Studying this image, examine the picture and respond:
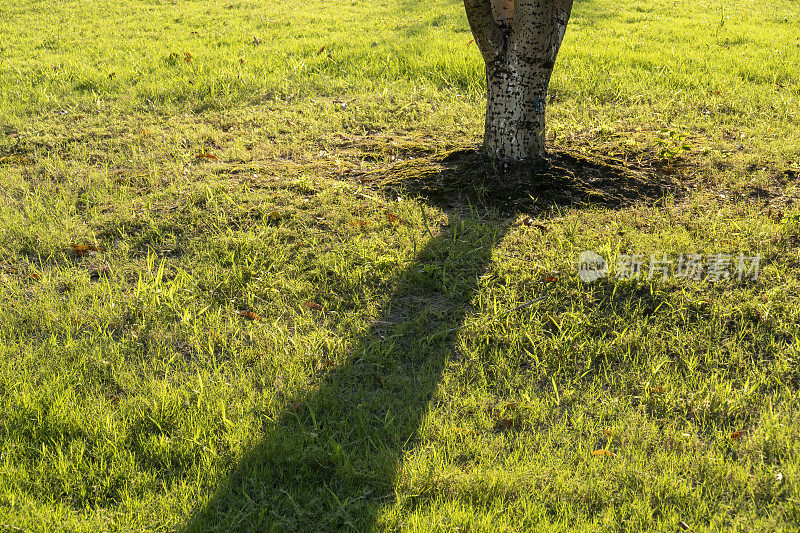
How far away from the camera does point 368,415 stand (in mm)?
3146

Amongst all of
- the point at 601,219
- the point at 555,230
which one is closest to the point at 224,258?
the point at 555,230

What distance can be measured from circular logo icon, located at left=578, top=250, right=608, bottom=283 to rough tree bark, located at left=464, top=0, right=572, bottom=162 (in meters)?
1.24

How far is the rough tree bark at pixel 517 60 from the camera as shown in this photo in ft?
15.4

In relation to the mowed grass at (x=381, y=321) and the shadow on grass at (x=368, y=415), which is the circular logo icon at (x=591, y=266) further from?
the shadow on grass at (x=368, y=415)

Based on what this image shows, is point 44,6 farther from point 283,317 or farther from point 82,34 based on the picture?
point 283,317

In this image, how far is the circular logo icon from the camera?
407 cm

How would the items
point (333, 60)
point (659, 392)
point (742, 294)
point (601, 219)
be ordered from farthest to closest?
point (333, 60) → point (601, 219) → point (742, 294) → point (659, 392)

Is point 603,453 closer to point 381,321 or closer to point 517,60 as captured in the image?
point 381,321

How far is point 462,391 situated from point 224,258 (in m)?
2.01

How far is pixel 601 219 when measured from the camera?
15.4ft

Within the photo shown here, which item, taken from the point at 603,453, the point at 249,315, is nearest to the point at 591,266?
the point at 603,453

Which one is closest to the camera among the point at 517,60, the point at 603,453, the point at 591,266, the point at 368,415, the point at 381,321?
the point at 603,453

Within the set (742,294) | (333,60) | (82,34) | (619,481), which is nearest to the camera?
(619,481)

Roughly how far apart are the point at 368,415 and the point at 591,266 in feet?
6.13
